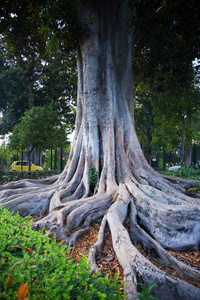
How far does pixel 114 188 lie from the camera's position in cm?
493

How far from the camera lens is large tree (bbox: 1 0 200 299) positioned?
9.76ft

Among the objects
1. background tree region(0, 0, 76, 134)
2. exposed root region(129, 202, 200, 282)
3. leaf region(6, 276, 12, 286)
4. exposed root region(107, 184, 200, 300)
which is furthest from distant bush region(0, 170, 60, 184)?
leaf region(6, 276, 12, 286)

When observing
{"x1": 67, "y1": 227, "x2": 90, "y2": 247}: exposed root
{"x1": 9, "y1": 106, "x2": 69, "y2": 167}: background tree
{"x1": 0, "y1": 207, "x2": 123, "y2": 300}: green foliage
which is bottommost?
{"x1": 67, "y1": 227, "x2": 90, "y2": 247}: exposed root

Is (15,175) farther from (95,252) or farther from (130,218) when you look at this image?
(95,252)

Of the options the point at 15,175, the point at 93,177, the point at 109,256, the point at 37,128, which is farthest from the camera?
the point at 37,128

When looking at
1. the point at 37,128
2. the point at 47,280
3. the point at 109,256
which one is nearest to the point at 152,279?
the point at 109,256

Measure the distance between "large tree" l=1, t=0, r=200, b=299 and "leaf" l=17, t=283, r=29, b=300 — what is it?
3.86ft

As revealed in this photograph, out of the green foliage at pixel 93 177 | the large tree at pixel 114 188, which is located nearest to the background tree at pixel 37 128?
the large tree at pixel 114 188

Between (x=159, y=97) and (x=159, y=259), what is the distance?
10.3 meters

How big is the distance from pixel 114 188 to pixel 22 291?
366cm

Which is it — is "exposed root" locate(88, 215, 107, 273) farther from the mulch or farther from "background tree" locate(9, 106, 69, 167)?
"background tree" locate(9, 106, 69, 167)

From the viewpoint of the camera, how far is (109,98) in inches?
234

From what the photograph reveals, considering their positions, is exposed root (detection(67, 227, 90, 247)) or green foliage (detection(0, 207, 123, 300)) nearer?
green foliage (detection(0, 207, 123, 300))

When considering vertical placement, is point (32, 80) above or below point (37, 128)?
above
